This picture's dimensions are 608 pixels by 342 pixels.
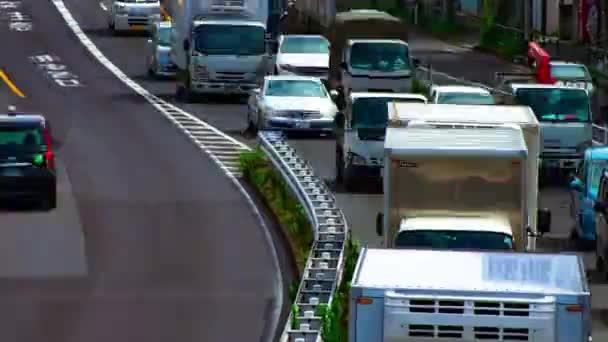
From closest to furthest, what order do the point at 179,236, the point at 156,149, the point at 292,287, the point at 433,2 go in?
the point at 292,287 → the point at 179,236 → the point at 156,149 → the point at 433,2

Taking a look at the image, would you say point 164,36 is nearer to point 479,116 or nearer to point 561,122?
point 561,122

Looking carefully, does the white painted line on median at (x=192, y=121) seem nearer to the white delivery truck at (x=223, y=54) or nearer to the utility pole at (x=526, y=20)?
the white delivery truck at (x=223, y=54)

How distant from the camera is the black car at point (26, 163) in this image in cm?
3225

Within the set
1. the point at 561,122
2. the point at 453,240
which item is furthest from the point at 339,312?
the point at 561,122

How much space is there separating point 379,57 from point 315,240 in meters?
22.6

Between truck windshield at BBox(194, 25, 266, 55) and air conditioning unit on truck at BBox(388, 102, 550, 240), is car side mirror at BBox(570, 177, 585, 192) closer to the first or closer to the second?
air conditioning unit on truck at BBox(388, 102, 550, 240)

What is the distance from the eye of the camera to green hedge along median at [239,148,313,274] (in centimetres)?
2759

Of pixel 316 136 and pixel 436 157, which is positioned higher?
pixel 436 157

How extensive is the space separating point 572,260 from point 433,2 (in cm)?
7490

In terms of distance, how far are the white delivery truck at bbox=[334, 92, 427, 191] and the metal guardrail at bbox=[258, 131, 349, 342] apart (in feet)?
4.30

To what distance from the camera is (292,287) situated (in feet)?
79.3

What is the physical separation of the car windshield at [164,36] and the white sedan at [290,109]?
1294cm

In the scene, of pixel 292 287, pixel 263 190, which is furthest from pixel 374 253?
pixel 263 190

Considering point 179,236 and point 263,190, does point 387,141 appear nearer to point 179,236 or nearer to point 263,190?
point 179,236
